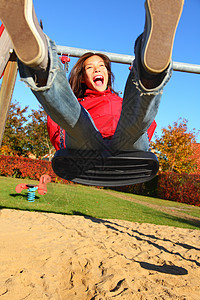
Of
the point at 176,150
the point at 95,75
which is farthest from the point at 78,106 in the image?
the point at 176,150

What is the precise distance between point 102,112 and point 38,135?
1527 centimetres

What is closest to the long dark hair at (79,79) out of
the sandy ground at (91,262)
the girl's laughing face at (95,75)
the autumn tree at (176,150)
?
the girl's laughing face at (95,75)

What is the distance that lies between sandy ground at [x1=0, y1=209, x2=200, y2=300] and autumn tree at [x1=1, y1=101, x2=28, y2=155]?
12.5 metres

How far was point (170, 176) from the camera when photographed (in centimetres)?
1238

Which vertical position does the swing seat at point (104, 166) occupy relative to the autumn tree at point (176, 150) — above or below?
below

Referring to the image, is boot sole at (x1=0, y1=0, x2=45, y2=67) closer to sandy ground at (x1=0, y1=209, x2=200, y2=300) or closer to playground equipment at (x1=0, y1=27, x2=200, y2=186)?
playground equipment at (x1=0, y1=27, x2=200, y2=186)

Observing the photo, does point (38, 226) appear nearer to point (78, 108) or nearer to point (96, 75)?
point (96, 75)

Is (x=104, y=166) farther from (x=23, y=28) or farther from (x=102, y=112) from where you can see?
(x=23, y=28)

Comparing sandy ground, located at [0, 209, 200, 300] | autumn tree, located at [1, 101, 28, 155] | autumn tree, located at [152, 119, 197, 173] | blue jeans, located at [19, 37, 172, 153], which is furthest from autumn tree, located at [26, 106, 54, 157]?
blue jeans, located at [19, 37, 172, 153]

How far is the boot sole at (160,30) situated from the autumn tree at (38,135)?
614 inches

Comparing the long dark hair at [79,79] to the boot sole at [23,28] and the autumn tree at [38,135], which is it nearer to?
the boot sole at [23,28]

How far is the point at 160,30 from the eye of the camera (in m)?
1.04

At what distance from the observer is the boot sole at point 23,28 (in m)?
1.05

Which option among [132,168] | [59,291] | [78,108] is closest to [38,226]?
[59,291]
